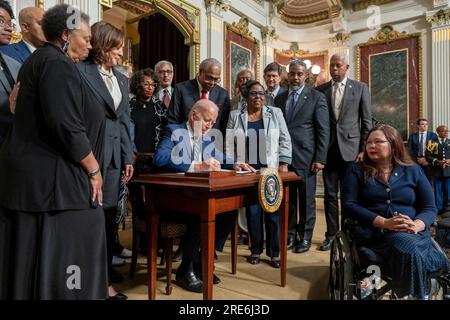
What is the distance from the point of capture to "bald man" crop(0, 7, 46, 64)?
6.45 ft

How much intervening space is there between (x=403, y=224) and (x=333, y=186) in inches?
56.4

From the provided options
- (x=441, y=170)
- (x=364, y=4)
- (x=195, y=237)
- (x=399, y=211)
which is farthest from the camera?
(x=364, y=4)

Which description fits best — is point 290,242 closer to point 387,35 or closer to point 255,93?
point 255,93

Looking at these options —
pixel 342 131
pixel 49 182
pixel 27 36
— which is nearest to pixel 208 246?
pixel 49 182

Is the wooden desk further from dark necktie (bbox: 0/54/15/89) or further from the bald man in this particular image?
the bald man

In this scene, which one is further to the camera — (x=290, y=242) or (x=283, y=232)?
(x=290, y=242)

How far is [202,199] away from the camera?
5.87 ft

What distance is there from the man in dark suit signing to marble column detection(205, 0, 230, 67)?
4.64 metres

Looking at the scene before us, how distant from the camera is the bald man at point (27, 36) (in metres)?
1.96

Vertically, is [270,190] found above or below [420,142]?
below

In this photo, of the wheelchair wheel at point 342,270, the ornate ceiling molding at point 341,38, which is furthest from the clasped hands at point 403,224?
the ornate ceiling molding at point 341,38

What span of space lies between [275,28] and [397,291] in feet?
26.6

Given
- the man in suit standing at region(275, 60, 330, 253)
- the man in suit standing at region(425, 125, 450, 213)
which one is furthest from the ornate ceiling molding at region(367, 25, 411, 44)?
the man in suit standing at region(275, 60, 330, 253)
